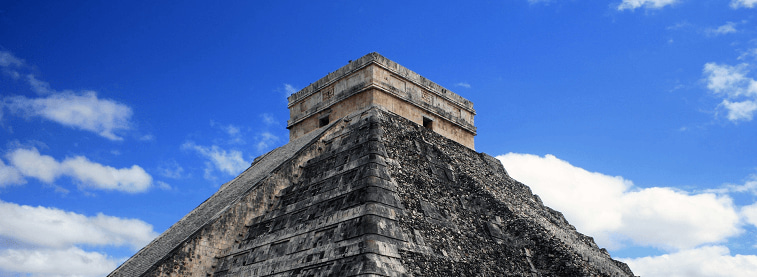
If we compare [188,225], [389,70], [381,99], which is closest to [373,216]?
[188,225]

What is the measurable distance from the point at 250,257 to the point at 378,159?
9.40 ft

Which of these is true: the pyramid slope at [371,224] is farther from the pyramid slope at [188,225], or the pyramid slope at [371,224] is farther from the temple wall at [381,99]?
the temple wall at [381,99]

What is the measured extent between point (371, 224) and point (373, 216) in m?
0.19

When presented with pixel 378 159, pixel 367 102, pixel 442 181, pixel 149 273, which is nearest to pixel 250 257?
pixel 149 273

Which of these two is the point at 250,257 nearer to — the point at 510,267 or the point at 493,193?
the point at 510,267

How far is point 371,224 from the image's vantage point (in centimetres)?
980

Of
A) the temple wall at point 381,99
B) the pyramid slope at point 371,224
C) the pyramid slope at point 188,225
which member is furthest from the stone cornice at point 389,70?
the pyramid slope at point 188,225

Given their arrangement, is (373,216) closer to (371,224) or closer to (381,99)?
(371,224)

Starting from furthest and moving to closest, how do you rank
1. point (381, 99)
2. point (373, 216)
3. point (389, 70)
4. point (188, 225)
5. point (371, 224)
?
point (389, 70) → point (381, 99) → point (188, 225) → point (373, 216) → point (371, 224)

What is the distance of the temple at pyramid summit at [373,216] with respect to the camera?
10086mm

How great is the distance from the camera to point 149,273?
1044cm

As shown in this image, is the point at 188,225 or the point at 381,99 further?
the point at 381,99

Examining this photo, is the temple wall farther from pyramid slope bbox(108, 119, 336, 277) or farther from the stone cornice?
pyramid slope bbox(108, 119, 336, 277)

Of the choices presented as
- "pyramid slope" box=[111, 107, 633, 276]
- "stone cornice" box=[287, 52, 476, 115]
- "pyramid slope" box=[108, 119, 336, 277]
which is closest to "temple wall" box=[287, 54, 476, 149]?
"stone cornice" box=[287, 52, 476, 115]
